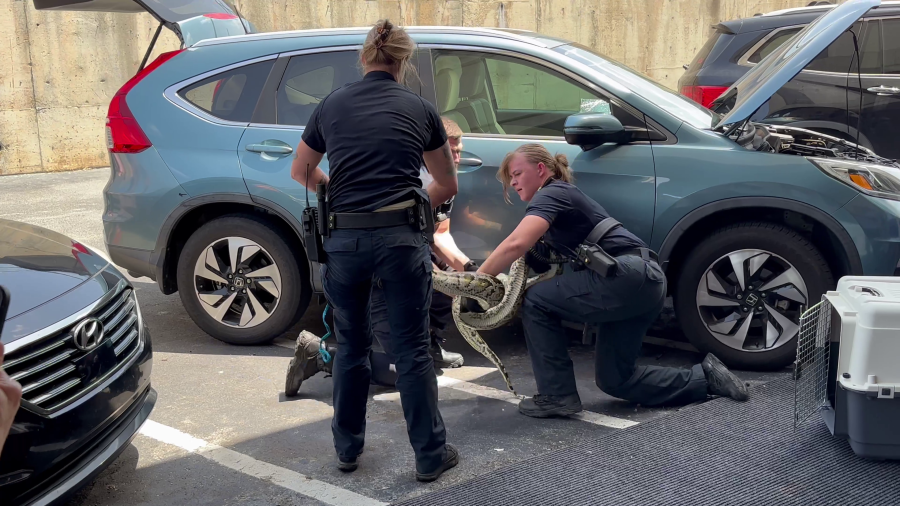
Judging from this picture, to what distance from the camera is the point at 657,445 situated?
361cm

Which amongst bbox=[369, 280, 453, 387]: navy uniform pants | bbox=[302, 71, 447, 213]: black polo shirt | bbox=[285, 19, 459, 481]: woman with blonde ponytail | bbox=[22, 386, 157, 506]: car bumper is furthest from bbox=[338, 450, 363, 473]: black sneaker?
bbox=[302, 71, 447, 213]: black polo shirt

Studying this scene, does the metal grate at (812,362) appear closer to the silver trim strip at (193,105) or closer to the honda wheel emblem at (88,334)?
the honda wheel emblem at (88,334)

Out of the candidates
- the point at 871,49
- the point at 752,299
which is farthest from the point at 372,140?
the point at 871,49

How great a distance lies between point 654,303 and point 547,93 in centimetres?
141

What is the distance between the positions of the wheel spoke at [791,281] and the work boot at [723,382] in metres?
0.52

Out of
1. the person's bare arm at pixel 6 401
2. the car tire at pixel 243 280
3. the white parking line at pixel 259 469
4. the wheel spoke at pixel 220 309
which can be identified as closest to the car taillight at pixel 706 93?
the car tire at pixel 243 280

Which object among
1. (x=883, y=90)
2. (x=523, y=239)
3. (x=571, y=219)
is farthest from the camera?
(x=883, y=90)

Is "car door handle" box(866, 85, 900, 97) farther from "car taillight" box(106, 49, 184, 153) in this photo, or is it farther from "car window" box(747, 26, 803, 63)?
"car taillight" box(106, 49, 184, 153)

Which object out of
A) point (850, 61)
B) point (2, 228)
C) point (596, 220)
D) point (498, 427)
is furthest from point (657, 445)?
point (850, 61)

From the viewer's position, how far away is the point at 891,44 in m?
7.02

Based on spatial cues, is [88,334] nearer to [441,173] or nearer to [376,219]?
[376,219]

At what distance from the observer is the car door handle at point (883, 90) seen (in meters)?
6.95

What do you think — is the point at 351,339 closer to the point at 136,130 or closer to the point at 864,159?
the point at 136,130

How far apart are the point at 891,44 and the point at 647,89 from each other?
11.3 feet
